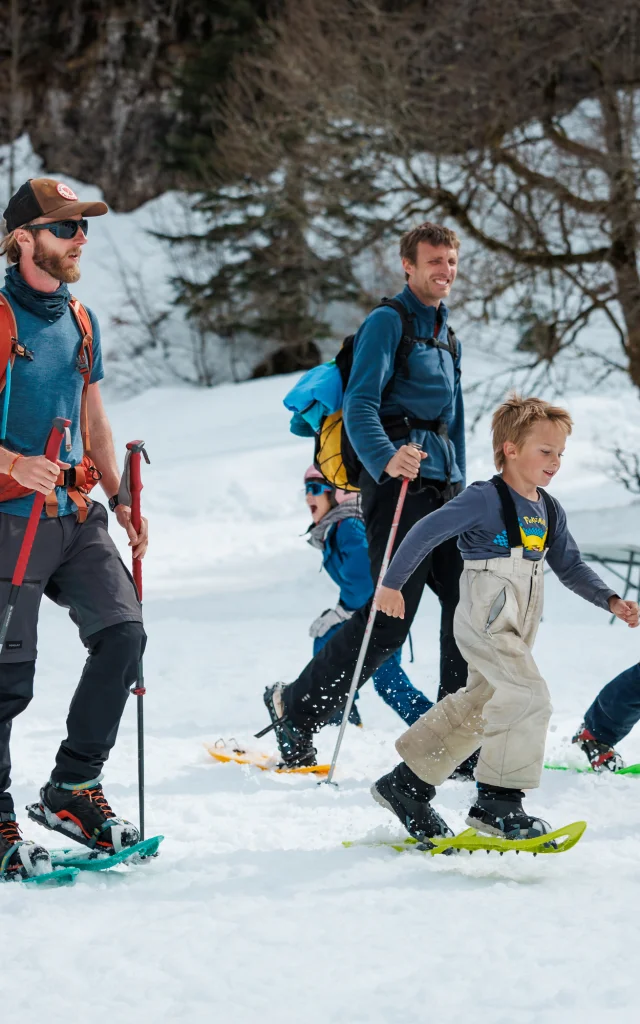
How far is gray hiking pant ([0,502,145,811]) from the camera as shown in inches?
131

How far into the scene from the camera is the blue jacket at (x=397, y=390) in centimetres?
423

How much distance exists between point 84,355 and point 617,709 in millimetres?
2454

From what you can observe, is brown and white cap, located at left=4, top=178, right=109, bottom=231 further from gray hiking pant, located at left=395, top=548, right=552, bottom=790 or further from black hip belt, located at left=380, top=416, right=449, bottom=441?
gray hiking pant, located at left=395, top=548, right=552, bottom=790

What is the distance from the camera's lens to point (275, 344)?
28047mm

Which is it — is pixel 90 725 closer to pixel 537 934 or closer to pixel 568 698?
pixel 537 934

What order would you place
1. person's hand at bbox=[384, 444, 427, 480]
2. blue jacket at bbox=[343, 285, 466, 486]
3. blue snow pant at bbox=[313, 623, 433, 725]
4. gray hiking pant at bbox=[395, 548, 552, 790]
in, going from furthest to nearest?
1. blue snow pant at bbox=[313, 623, 433, 725]
2. blue jacket at bbox=[343, 285, 466, 486]
3. person's hand at bbox=[384, 444, 427, 480]
4. gray hiking pant at bbox=[395, 548, 552, 790]

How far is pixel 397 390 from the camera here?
4391mm

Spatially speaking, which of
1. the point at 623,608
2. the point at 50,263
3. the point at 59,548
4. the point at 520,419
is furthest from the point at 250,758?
the point at 50,263

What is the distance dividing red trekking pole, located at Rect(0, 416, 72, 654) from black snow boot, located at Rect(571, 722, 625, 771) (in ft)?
7.88

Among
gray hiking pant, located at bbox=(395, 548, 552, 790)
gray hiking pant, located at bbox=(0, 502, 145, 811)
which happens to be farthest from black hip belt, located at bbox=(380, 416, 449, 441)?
gray hiking pant, located at bbox=(0, 502, 145, 811)

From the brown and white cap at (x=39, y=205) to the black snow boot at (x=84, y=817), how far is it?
1694 millimetres

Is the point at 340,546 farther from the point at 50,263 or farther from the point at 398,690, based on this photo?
the point at 50,263

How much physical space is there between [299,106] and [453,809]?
13.7 m

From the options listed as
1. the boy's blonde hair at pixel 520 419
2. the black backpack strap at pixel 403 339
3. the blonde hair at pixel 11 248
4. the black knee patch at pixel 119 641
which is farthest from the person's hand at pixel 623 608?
the blonde hair at pixel 11 248
